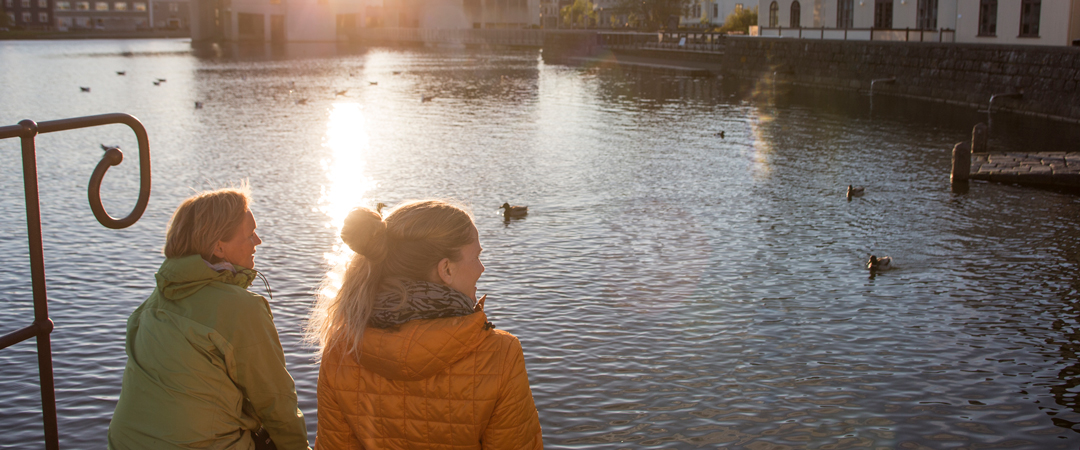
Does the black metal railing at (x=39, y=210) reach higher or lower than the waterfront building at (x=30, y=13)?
lower

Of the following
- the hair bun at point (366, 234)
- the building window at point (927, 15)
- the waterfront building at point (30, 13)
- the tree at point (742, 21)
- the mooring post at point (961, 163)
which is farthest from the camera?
the waterfront building at point (30, 13)

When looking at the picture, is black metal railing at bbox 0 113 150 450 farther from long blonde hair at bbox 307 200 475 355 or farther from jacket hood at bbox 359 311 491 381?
jacket hood at bbox 359 311 491 381

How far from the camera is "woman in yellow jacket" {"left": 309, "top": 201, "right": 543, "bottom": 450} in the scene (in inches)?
99.2

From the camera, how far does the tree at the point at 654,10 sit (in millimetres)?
84250

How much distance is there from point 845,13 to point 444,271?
4650cm

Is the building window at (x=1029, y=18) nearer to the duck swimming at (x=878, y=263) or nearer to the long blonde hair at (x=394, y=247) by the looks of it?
the duck swimming at (x=878, y=263)

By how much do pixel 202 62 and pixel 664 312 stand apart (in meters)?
50.4

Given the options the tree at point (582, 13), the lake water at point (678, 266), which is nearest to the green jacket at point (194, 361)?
the lake water at point (678, 266)

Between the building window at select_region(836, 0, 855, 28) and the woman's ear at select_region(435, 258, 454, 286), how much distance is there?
1782 inches

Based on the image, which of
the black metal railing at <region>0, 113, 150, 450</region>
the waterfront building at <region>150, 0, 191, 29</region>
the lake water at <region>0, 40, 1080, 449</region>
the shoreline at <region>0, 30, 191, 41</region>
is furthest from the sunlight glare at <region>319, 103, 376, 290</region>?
the waterfront building at <region>150, 0, 191, 29</region>

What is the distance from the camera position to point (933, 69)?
103 feet

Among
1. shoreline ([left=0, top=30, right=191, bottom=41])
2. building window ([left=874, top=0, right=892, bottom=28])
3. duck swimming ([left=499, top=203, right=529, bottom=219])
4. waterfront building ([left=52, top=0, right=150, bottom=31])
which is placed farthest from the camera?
waterfront building ([left=52, top=0, right=150, bottom=31])

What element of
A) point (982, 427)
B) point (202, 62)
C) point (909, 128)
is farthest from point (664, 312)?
point (202, 62)

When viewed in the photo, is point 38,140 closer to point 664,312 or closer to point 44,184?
point 44,184
